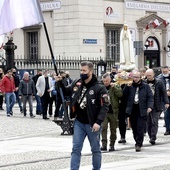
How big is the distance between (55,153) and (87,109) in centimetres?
434

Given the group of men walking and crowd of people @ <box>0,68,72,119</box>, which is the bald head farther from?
crowd of people @ <box>0,68,72,119</box>

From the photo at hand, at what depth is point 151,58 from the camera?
4622 centimetres

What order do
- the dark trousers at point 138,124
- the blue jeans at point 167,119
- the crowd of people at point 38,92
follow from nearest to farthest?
the dark trousers at point 138,124, the blue jeans at point 167,119, the crowd of people at point 38,92

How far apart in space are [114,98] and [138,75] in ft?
3.19

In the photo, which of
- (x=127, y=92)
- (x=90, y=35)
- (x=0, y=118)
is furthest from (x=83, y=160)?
(x=90, y=35)

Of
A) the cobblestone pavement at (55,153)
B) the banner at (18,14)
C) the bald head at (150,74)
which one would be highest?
the banner at (18,14)

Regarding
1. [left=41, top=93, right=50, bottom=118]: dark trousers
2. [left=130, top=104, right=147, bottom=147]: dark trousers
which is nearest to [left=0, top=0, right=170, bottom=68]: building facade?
[left=41, top=93, right=50, bottom=118]: dark trousers

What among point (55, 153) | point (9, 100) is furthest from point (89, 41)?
point (55, 153)

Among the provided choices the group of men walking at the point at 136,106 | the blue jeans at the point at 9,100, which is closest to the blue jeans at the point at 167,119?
the group of men walking at the point at 136,106

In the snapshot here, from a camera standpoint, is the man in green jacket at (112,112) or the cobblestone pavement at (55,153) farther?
the man in green jacket at (112,112)

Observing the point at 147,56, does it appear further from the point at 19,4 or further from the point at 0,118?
the point at 19,4

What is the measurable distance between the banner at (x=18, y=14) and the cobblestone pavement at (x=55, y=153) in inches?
105

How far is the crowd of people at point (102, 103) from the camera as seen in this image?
10898mm

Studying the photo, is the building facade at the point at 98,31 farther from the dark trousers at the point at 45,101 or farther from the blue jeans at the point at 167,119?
the blue jeans at the point at 167,119
